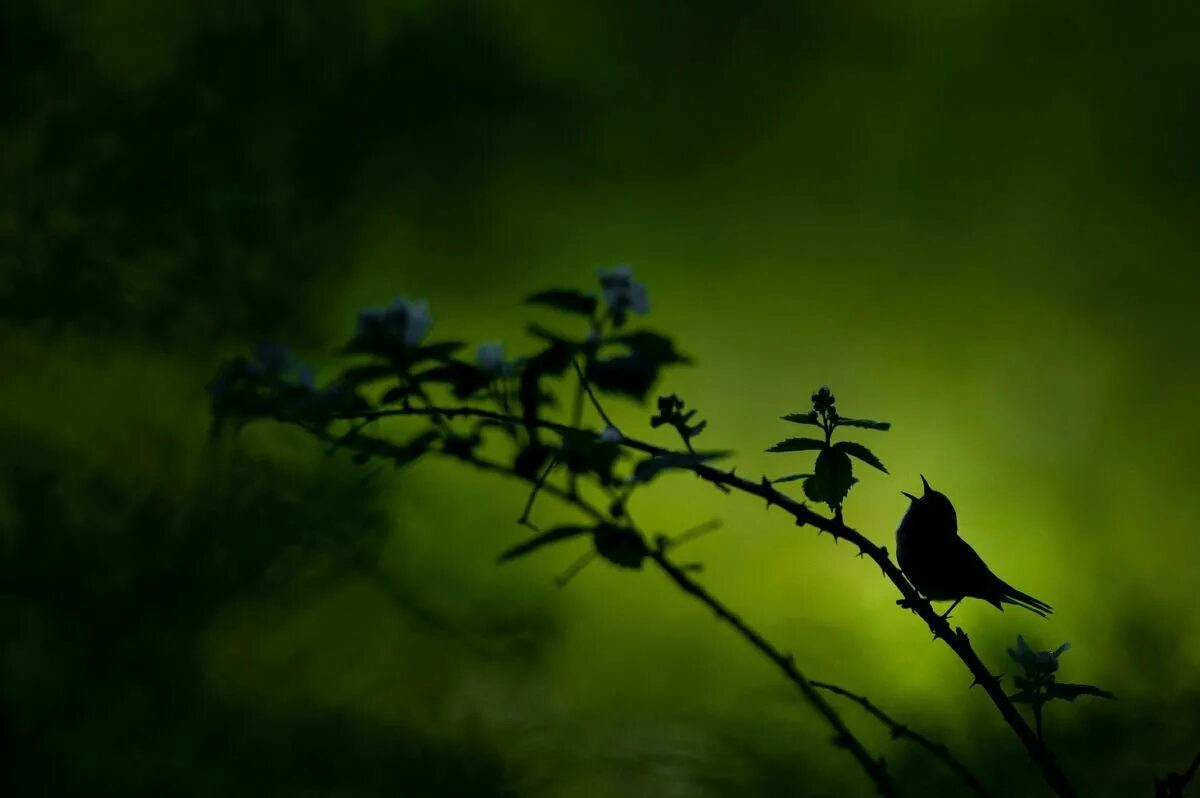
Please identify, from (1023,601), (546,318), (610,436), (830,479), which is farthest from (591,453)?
(546,318)

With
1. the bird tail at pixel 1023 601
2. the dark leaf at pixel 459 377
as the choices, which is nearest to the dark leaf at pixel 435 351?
the dark leaf at pixel 459 377

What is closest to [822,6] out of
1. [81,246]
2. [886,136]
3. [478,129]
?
[886,136]

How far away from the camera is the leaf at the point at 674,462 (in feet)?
1.34

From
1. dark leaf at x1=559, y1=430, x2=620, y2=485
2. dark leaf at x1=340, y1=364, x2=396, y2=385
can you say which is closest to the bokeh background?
dark leaf at x1=340, y1=364, x2=396, y2=385

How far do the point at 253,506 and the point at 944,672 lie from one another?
0.79 m

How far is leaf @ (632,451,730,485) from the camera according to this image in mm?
408

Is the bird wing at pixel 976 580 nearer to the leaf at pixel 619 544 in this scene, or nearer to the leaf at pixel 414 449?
the leaf at pixel 619 544

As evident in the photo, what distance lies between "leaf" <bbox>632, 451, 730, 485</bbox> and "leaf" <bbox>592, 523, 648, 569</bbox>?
1.7 inches

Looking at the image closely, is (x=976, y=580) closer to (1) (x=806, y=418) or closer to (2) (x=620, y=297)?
(1) (x=806, y=418)

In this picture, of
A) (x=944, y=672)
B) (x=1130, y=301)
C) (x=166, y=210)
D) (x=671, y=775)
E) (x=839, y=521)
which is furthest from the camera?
(x=1130, y=301)

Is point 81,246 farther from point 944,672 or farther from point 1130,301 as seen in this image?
point 1130,301

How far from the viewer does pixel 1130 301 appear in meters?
1.71

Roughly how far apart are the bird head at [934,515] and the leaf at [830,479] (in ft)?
0.20

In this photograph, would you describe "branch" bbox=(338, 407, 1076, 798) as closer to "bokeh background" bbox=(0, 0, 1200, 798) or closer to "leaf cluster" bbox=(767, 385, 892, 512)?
"leaf cluster" bbox=(767, 385, 892, 512)
